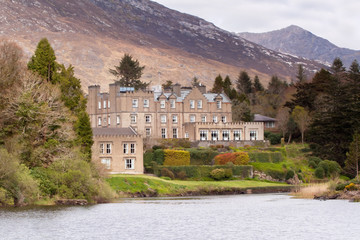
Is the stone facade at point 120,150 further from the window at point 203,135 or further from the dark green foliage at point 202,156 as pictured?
the window at point 203,135

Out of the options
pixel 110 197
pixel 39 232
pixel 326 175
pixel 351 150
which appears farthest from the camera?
pixel 326 175

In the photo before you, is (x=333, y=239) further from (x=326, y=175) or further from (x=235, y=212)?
(x=326, y=175)

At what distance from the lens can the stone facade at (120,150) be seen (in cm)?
9125

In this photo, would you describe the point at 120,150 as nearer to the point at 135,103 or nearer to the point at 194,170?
the point at 194,170

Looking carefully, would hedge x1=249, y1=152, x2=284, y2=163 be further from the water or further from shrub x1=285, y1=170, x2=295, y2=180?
the water

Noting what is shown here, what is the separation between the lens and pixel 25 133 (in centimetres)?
6341

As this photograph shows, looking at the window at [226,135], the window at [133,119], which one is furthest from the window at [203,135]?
the window at [133,119]

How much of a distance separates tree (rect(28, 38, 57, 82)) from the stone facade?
47.5 feet

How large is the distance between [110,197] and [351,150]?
34.9 meters

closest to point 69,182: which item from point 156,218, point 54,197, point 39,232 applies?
point 54,197

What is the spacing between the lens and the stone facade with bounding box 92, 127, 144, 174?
299 ft

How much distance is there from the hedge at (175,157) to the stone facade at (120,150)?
419 cm

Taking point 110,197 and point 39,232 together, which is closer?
point 39,232

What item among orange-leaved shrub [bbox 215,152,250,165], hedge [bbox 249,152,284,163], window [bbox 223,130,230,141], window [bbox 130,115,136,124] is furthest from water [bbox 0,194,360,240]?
window [bbox 130,115,136,124]
